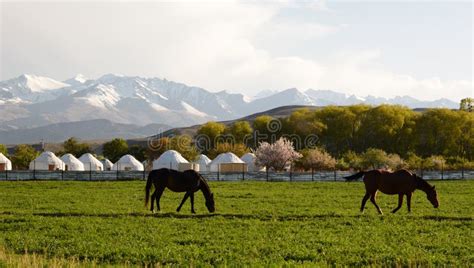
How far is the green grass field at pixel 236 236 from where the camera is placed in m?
11.0

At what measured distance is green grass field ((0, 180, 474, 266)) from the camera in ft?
36.0

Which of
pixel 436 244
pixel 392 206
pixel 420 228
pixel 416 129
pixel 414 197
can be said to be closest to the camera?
A: pixel 436 244

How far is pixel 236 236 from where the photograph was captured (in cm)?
1353

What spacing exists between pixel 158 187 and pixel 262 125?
9189 centimetres

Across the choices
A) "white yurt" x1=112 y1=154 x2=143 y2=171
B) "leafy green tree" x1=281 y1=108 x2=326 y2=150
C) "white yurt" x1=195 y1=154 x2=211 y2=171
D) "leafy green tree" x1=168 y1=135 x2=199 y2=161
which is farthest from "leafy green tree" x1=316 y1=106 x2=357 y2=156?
"white yurt" x1=112 y1=154 x2=143 y2=171

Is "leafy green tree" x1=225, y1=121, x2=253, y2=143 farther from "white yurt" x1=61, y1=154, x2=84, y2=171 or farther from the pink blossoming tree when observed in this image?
the pink blossoming tree

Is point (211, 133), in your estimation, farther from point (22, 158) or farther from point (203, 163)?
point (22, 158)

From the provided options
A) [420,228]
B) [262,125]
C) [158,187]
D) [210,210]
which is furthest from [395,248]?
[262,125]

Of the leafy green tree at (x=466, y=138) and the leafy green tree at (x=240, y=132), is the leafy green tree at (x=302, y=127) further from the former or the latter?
the leafy green tree at (x=466, y=138)

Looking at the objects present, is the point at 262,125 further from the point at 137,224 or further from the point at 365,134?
the point at 137,224

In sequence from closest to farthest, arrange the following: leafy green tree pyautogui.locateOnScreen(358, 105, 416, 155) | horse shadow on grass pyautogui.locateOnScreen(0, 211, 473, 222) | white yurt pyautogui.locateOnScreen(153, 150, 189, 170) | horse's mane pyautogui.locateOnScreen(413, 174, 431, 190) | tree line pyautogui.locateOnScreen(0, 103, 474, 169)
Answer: horse shadow on grass pyautogui.locateOnScreen(0, 211, 473, 222), horse's mane pyautogui.locateOnScreen(413, 174, 431, 190), white yurt pyautogui.locateOnScreen(153, 150, 189, 170), tree line pyautogui.locateOnScreen(0, 103, 474, 169), leafy green tree pyautogui.locateOnScreen(358, 105, 416, 155)

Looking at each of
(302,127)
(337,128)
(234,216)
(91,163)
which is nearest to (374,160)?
(337,128)

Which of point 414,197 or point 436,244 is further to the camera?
point 414,197

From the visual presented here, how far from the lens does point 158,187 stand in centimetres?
1948
